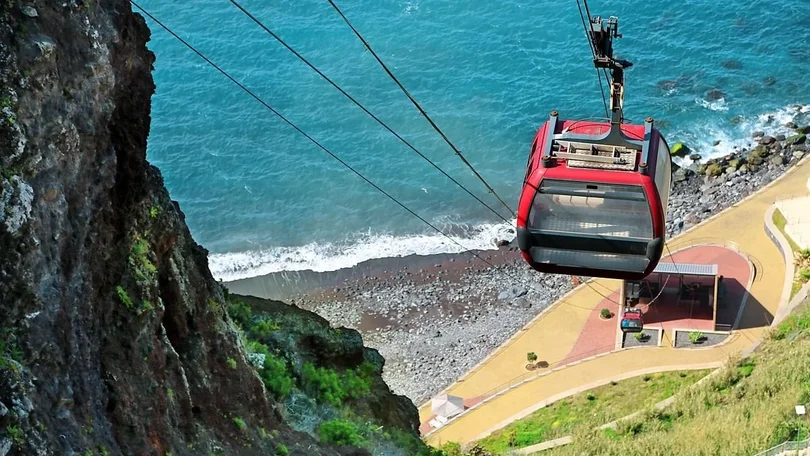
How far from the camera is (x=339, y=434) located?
16875 millimetres

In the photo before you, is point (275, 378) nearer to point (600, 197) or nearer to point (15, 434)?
point (600, 197)

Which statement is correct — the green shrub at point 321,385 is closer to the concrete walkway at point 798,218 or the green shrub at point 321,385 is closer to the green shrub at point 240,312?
the green shrub at point 240,312

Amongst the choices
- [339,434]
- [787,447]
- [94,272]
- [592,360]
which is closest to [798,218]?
[592,360]

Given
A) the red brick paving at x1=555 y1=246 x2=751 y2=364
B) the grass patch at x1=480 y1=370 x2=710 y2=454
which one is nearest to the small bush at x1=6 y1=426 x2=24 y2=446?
the grass patch at x1=480 y1=370 x2=710 y2=454

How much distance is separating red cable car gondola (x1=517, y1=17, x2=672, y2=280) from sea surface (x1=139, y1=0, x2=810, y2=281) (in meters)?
30.6

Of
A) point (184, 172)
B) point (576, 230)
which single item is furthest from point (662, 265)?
point (184, 172)

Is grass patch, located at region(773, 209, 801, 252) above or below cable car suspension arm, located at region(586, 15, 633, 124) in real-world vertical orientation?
below

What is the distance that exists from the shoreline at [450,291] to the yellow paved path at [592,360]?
74.5 inches

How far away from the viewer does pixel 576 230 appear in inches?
578

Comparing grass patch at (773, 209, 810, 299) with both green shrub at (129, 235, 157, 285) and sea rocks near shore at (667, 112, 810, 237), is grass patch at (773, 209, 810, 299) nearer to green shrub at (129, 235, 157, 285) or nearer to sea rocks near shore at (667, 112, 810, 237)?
sea rocks near shore at (667, 112, 810, 237)

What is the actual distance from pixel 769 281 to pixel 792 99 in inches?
830

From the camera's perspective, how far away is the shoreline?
125 feet

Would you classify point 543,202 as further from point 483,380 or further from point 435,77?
point 435,77

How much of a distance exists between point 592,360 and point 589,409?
3.84m
